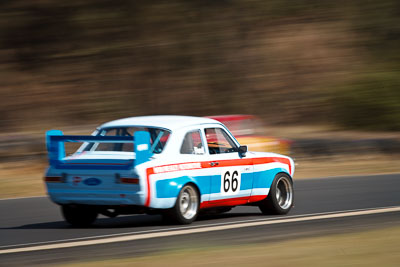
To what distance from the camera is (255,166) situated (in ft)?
36.1

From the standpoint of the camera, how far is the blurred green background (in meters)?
35.1

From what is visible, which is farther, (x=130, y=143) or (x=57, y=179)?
(x=130, y=143)

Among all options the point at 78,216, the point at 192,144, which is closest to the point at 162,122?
the point at 192,144

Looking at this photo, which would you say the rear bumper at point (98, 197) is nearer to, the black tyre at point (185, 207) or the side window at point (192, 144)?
the black tyre at point (185, 207)

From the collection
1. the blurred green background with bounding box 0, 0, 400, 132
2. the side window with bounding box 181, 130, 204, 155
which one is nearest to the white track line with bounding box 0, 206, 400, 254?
the side window with bounding box 181, 130, 204, 155

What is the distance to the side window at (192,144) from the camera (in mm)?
10062

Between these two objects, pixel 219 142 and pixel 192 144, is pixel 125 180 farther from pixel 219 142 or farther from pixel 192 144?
pixel 219 142

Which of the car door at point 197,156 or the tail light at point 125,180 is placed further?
the car door at point 197,156

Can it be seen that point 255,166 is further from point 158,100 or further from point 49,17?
point 49,17

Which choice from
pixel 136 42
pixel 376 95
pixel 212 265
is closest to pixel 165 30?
pixel 136 42

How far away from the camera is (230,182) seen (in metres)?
10.6

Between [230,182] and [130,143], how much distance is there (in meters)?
1.67

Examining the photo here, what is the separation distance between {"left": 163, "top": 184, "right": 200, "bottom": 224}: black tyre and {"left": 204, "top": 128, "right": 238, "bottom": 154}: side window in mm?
871

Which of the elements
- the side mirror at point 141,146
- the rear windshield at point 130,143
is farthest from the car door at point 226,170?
the side mirror at point 141,146
